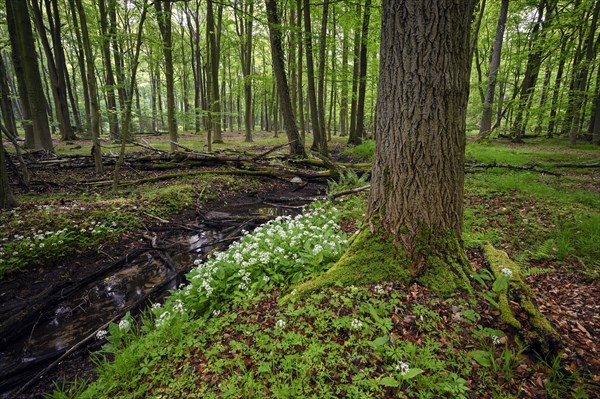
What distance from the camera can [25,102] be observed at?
12.6 metres

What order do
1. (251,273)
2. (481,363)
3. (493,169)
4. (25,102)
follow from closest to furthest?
(481,363)
(251,273)
(493,169)
(25,102)

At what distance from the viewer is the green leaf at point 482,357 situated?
2.23 m

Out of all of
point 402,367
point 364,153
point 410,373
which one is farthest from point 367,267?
point 364,153

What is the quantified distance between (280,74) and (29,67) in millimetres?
9152

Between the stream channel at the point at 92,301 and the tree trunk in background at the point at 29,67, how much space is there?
8.41 metres

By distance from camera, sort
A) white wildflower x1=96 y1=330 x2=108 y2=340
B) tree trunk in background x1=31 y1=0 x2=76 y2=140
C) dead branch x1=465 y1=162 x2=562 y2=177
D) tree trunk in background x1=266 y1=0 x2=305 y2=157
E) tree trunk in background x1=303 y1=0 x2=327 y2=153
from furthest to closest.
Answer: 1. tree trunk in background x1=31 y1=0 x2=76 y2=140
2. tree trunk in background x1=303 y1=0 x2=327 y2=153
3. tree trunk in background x1=266 y1=0 x2=305 y2=157
4. dead branch x1=465 y1=162 x2=562 y2=177
5. white wildflower x1=96 y1=330 x2=108 y2=340

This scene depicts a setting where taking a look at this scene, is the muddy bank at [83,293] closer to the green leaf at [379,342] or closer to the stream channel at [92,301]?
the stream channel at [92,301]

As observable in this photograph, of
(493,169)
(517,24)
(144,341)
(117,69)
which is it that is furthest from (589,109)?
(117,69)

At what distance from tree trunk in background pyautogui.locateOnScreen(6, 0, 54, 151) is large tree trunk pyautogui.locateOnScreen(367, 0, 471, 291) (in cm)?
1291

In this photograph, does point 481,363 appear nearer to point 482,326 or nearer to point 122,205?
point 482,326

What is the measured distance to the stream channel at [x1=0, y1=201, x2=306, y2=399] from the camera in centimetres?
342

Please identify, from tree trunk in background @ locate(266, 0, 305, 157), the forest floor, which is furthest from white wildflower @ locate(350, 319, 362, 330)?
tree trunk in background @ locate(266, 0, 305, 157)

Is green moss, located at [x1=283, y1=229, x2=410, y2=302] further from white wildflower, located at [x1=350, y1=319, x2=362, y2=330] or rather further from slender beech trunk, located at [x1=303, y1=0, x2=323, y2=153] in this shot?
slender beech trunk, located at [x1=303, y1=0, x2=323, y2=153]

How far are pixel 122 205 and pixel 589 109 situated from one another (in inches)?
1055
